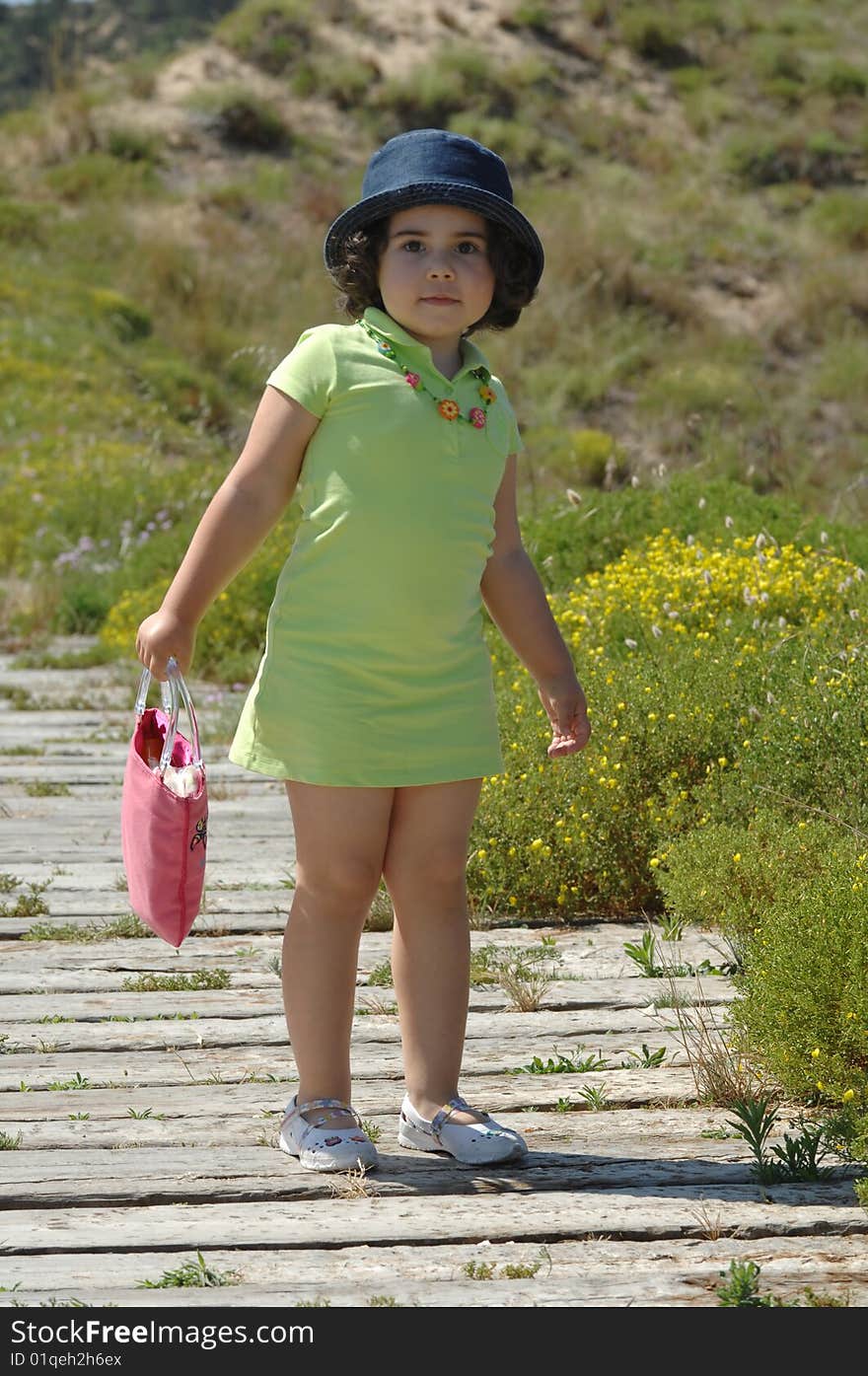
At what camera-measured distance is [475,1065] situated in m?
3.72

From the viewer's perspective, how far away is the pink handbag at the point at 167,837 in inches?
125

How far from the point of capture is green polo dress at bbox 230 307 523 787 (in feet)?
10.2

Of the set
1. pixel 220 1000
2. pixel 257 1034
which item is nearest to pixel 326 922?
pixel 257 1034

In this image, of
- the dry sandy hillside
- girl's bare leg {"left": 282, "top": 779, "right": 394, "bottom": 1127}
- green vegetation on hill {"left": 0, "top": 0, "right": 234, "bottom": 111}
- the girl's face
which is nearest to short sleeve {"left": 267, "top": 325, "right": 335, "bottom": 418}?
the girl's face

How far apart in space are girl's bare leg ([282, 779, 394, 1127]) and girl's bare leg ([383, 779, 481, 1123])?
0.06 m

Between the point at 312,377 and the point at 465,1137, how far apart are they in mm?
1409

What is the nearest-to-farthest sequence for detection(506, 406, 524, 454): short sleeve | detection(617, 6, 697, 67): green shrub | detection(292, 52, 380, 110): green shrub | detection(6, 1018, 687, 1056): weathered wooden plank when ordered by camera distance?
detection(506, 406, 524, 454): short sleeve → detection(6, 1018, 687, 1056): weathered wooden plank → detection(292, 52, 380, 110): green shrub → detection(617, 6, 697, 67): green shrub

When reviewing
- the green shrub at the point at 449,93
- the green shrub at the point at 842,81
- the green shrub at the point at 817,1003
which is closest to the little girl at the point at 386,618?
the green shrub at the point at 817,1003

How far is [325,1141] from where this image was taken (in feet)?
10.2

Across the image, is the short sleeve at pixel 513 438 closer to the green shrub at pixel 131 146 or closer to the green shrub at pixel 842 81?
the green shrub at pixel 131 146

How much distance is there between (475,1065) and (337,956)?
649mm

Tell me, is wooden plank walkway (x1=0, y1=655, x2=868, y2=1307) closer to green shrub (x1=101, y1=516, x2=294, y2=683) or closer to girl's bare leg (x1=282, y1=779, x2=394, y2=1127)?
girl's bare leg (x1=282, y1=779, x2=394, y2=1127)

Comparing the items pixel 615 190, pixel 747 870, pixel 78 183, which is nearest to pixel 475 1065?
pixel 747 870
